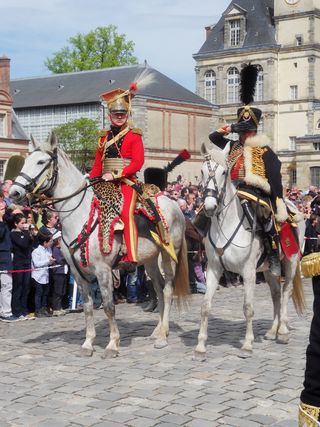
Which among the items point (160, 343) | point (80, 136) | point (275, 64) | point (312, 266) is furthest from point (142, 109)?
point (312, 266)

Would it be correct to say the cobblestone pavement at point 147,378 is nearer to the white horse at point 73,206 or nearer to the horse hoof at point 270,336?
the horse hoof at point 270,336

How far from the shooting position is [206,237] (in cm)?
1003

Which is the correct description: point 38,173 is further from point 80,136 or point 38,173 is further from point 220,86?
point 220,86

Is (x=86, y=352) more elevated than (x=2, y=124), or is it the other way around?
(x=2, y=124)

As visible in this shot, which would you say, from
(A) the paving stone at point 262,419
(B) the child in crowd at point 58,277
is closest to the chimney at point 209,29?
(B) the child in crowd at point 58,277

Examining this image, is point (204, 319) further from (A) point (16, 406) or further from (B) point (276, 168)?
(A) point (16, 406)

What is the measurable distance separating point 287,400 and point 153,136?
5757 cm

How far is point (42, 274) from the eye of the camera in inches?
523

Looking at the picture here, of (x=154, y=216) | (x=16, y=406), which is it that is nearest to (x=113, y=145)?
(x=154, y=216)

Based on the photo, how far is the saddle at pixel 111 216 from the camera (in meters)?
9.77

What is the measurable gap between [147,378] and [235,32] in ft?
245

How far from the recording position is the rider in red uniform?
32.6ft

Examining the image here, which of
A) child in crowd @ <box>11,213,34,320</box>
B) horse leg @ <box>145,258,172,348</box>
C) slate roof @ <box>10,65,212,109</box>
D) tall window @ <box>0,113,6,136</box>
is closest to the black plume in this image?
horse leg @ <box>145,258,172,348</box>

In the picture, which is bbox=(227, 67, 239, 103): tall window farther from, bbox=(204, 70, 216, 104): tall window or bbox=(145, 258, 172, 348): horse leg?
bbox=(145, 258, 172, 348): horse leg
